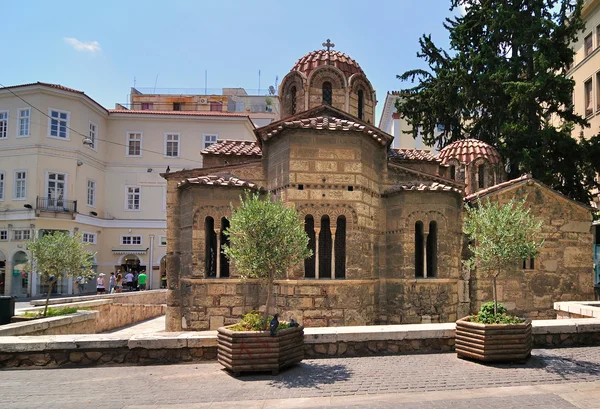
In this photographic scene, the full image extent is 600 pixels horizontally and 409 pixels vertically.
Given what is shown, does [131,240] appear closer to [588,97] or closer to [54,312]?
[54,312]

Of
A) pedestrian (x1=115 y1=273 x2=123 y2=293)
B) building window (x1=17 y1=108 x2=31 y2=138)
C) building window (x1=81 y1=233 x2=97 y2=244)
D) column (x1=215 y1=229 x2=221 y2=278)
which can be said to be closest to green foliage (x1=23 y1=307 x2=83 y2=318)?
column (x1=215 y1=229 x2=221 y2=278)

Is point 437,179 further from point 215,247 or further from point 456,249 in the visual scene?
point 215,247

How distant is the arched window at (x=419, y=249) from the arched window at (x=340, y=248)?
87.1 inches

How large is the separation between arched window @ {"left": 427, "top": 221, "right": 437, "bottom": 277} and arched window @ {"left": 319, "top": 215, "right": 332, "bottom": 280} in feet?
9.59

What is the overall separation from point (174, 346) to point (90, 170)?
22.7m

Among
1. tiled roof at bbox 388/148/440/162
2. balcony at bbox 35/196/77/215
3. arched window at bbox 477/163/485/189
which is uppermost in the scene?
tiled roof at bbox 388/148/440/162

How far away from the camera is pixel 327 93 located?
1603 cm

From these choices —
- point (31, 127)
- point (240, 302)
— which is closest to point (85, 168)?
point (31, 127)

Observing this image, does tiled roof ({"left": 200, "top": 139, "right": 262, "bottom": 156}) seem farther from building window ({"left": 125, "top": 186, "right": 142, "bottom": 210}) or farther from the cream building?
building window ({"left": 125, "top": 186, "right": 142, "bottom": 210})

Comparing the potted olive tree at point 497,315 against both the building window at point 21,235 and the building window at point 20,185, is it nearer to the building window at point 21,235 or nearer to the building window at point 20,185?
the building window at point 21,235

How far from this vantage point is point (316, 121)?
12.0m

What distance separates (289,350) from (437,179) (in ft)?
26.9

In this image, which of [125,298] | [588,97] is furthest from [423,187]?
[588,97]

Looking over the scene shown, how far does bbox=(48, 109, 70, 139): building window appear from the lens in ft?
83.8
